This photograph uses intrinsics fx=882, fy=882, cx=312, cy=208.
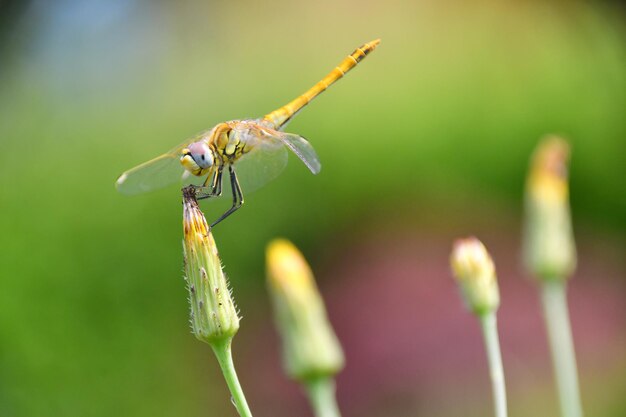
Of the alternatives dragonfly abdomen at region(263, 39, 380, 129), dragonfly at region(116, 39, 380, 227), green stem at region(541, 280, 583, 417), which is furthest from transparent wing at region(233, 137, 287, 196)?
green stem at region(541, 280, 583, 417)

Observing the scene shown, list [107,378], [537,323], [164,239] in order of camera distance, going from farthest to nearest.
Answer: [537,323] < [164,239] < [107,378]

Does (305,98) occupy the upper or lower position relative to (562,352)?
upper

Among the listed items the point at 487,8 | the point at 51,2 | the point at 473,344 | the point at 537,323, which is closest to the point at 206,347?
the point at 473,344

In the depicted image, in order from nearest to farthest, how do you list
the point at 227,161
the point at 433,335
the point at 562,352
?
the point at 562,352 < the point at 227,161 < the point at 433,335

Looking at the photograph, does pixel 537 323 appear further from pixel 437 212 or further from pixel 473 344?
pixel 437 212

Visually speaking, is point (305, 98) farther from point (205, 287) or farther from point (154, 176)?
point (205, 287)

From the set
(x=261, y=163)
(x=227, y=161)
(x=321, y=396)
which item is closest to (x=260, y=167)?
(x=261, y=163)

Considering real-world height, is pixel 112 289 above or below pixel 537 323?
above

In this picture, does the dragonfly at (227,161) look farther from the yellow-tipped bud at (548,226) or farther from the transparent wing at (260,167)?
the yellow-tipped bud at (548,226)
